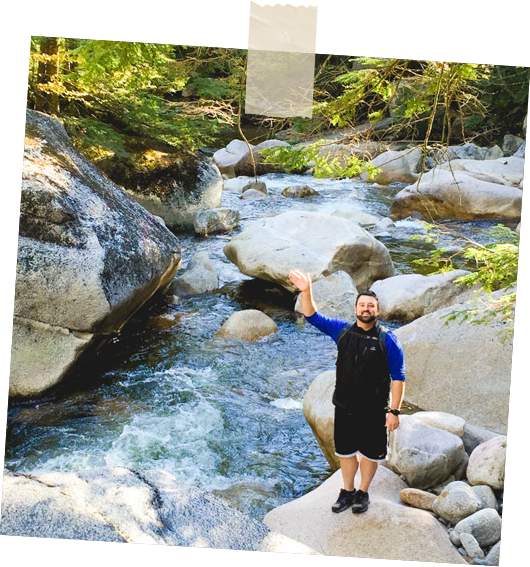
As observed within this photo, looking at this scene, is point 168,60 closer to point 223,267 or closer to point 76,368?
point 223,267

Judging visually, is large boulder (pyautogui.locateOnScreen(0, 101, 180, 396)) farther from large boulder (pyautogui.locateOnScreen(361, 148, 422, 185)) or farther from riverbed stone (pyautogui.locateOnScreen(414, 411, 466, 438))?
riverbed stone (pyautogui.locateOnScreen(414, 411, 466, 438))

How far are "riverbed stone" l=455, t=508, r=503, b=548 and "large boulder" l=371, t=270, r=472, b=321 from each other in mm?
1119

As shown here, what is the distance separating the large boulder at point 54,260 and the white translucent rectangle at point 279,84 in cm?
120

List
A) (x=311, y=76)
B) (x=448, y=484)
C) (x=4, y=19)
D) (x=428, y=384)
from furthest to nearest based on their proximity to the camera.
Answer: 1. (x=4, y=19)
2. (x=311, y=76)
3. (x=428, y=384)
4. (x=448, y=484)

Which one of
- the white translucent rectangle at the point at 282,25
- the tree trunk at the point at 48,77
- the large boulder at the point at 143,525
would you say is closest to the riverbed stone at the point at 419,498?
the large boulder at the point at 143,525

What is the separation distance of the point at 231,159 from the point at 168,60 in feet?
2.42

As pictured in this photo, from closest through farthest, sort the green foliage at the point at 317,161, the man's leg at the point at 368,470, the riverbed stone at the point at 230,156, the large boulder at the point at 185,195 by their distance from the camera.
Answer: the man's leg at the point at 368,470 → the green foliage at the point at 317,161 → the riverbed stone at the point at 230,156 → the large boulder at the point at 185,195

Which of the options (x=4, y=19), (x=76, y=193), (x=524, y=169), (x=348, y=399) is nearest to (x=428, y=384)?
(x=348, y=399)

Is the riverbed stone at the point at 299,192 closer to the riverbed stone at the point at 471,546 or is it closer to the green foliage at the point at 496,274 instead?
the green foliage at the point at 496,274

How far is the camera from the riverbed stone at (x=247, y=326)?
4.01m

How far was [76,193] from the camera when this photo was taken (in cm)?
428

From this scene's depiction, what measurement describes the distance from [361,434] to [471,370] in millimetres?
755

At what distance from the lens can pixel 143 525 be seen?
3.53m

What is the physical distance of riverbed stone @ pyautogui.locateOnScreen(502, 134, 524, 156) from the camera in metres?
3.78
